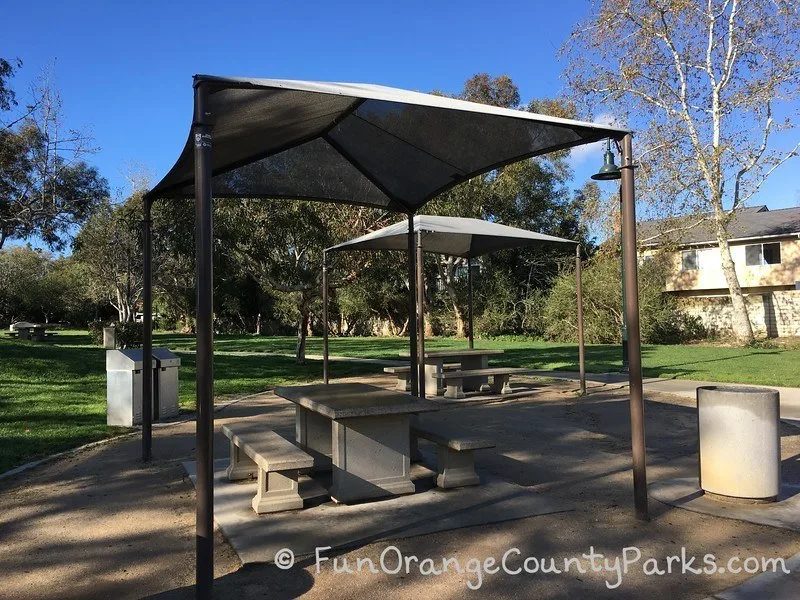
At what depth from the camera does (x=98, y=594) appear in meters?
3.37

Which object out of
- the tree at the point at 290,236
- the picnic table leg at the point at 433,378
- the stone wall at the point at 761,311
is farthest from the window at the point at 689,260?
the picnic table leg at the point at 433,378

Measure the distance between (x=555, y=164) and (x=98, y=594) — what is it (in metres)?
33.6

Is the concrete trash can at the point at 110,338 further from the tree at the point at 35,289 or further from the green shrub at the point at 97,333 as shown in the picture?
the tree at the point at 35,289

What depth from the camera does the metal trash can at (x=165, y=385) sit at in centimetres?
893

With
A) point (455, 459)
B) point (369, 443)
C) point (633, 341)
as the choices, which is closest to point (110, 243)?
point (369, 443)

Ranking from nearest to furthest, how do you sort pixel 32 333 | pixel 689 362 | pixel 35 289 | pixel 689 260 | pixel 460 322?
pixel 689 362 < pixel 32 333 < pixel 689 260 < pixel 460 322 < pixel 35 289

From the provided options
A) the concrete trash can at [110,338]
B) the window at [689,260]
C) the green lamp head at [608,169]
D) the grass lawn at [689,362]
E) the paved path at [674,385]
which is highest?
the window at [689,260]

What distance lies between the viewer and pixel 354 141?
6.41 m

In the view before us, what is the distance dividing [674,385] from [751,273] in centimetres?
2222

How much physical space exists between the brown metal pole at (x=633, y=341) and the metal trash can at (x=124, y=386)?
20.1 ft

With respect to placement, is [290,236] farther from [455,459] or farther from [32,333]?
[32,333]

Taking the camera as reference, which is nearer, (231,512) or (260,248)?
(231,512)

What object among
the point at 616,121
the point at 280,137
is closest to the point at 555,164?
the point at 616,121

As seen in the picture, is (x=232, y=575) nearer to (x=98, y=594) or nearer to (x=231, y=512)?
(x=98, y=594)
